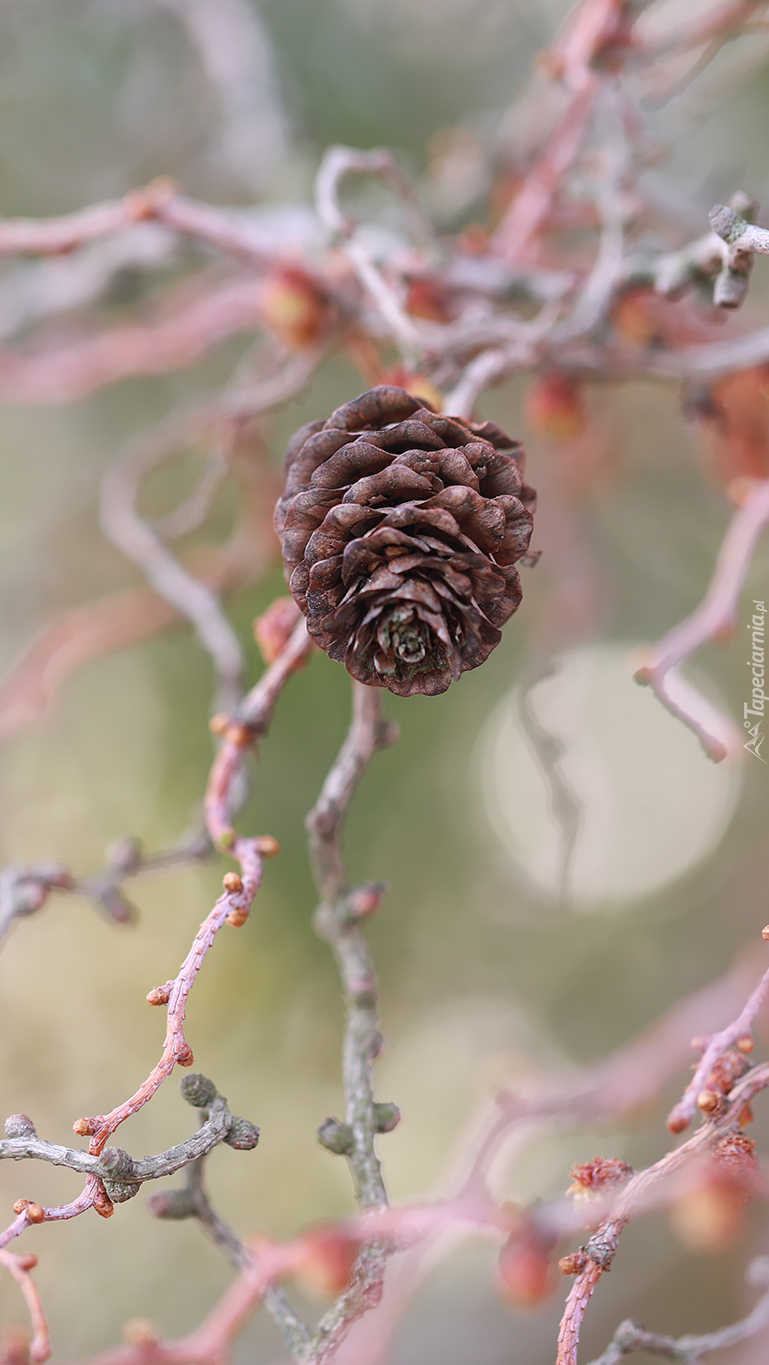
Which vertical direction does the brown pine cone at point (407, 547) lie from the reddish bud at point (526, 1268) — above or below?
above

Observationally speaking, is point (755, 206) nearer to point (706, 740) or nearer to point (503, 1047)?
point (706, 740)

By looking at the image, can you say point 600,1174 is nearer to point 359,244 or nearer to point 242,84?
point 359,244

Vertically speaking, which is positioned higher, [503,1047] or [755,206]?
[503,1047]

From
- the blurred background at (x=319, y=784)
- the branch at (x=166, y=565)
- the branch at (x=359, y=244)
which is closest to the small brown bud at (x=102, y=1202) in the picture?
the branch at (x=166, y=565)

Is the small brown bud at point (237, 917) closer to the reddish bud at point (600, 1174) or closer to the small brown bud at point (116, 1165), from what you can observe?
the small brown bud at point (116, 1165)

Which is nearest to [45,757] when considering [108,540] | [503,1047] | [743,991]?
[108,540]

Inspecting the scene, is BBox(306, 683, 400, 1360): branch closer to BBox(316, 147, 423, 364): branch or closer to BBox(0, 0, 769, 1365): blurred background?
BBox(316, 147, 423, 364): branch
